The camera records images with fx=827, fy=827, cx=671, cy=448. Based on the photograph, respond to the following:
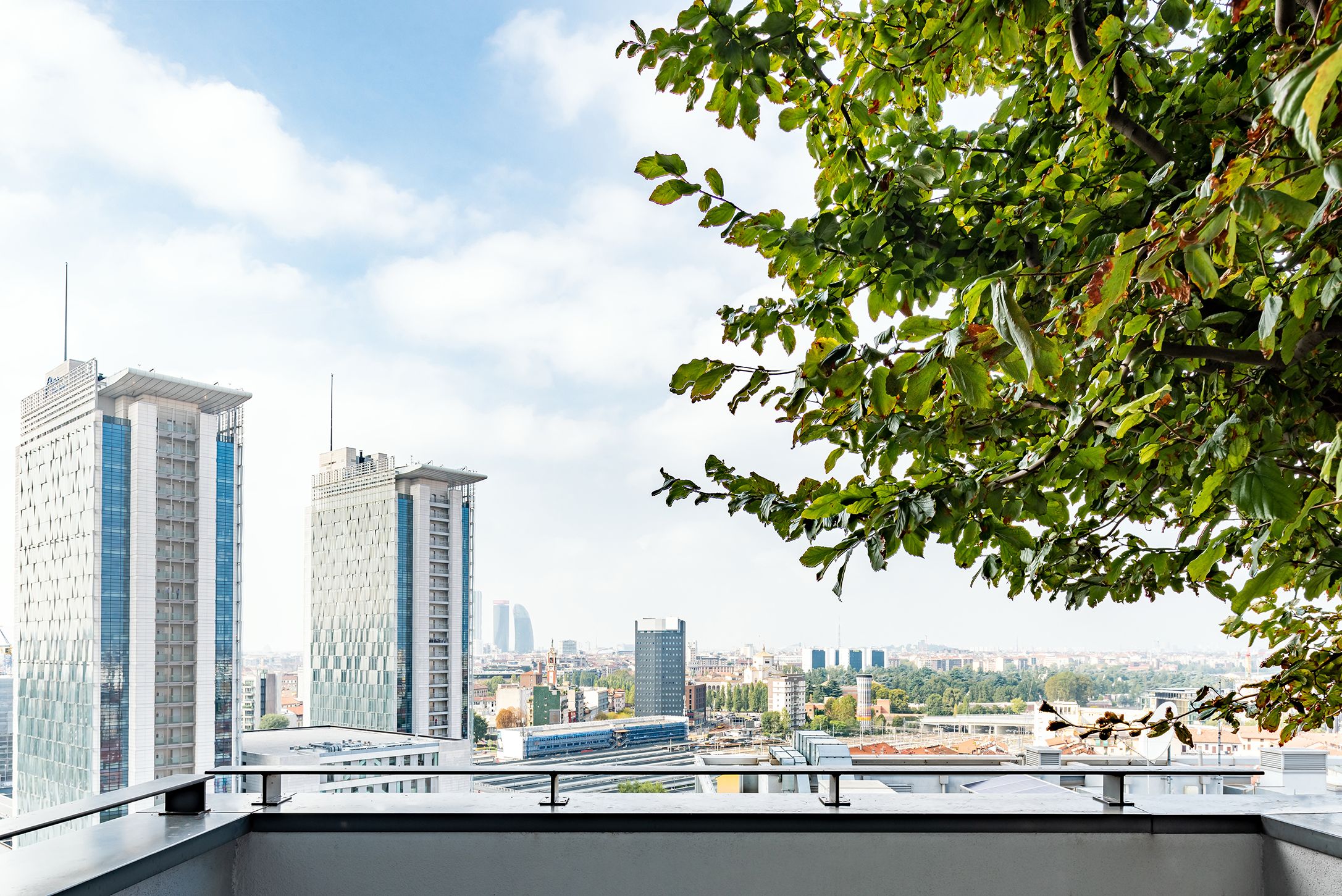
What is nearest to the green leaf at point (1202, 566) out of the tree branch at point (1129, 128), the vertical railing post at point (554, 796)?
the tree branch at point (1129, 128)

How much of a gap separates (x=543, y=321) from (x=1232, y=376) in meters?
20.9

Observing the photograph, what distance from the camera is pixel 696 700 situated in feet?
28.2

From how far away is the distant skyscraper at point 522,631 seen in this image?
72.4 feet

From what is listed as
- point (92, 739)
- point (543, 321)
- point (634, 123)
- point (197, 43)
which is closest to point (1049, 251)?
point (634, 123)

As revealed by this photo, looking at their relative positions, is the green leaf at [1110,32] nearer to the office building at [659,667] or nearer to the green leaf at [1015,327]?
the green leaf at [1015,327]

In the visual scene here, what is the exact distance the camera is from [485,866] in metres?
1.75

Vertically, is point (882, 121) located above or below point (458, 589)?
above

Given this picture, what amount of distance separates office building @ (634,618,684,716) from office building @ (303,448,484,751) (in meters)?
11.3

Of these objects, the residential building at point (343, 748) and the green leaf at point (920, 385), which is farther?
the residential building at point (343, 748)

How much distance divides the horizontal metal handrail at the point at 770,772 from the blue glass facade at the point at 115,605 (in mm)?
16924

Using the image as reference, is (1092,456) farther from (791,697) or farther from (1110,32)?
(791,697)

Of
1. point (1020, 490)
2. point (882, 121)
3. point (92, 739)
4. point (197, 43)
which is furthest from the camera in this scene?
point (92, 739)

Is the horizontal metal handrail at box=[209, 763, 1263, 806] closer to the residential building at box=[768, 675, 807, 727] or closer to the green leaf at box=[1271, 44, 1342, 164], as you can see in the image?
the green leaf at box=[1271, 44, 1342, 164]

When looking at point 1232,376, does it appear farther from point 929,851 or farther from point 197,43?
point 197,43
